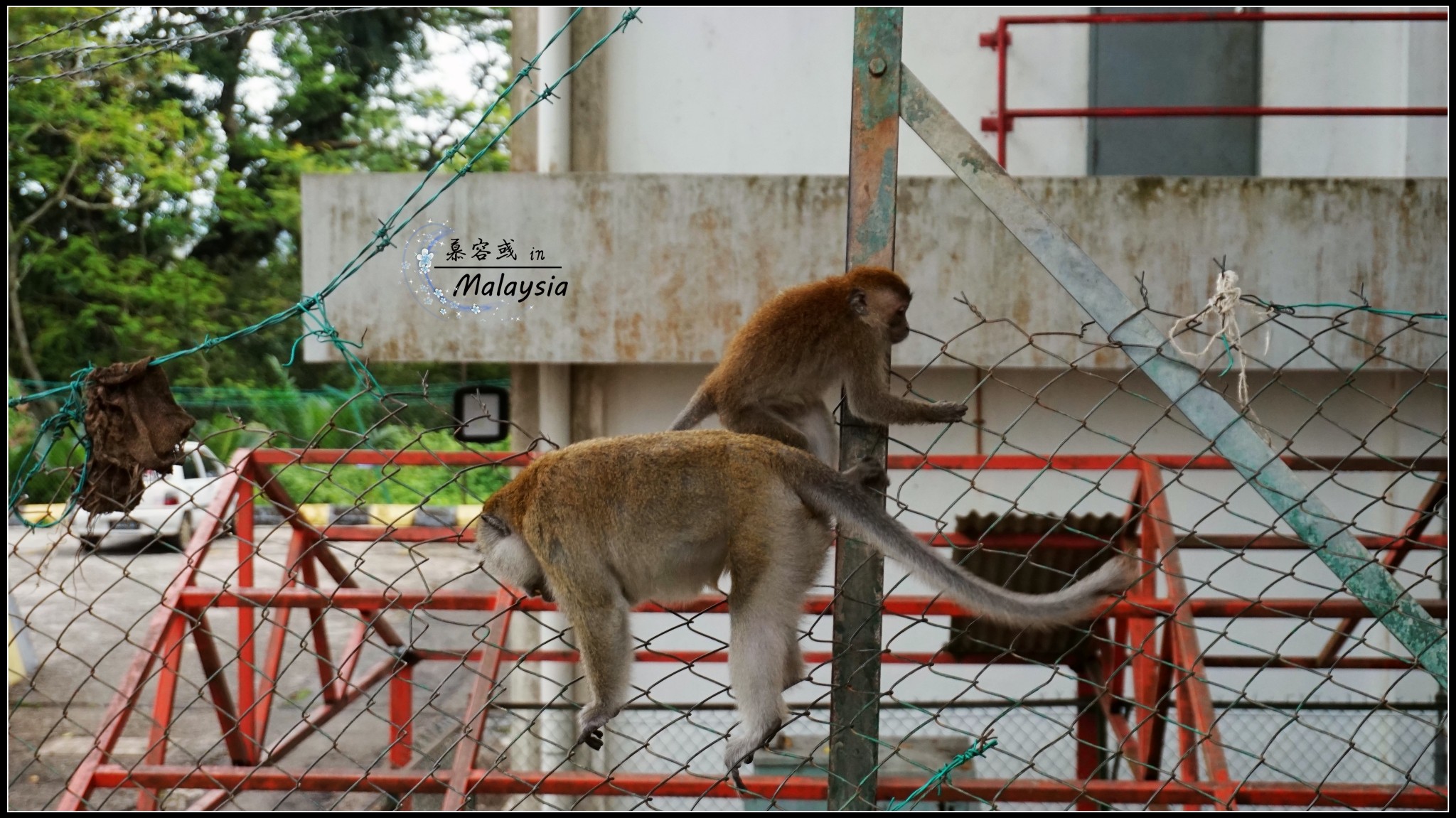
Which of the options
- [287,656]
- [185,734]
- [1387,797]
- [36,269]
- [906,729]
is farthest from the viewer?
[36,269]

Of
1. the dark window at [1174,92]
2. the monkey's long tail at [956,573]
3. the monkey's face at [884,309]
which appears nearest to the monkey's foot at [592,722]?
the monkey's long tail at [956,573]

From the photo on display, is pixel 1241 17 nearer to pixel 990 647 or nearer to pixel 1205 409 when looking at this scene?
pixel 990 647

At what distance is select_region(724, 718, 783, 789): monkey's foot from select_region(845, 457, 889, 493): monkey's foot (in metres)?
0.57

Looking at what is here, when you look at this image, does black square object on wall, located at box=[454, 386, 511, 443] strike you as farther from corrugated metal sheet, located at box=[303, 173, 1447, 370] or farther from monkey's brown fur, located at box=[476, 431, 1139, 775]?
corrugated metal sheet, located at box=[303, 173, 1447, 370]

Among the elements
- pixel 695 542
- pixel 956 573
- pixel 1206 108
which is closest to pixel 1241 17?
pixel 1206 108

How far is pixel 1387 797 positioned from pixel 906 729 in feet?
12.5

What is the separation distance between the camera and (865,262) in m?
2.52

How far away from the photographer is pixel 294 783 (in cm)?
316

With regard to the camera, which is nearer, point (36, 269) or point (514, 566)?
point (514, 566)

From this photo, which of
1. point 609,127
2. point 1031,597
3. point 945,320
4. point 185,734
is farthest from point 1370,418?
point 185,734

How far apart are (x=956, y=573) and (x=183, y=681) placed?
5008mm

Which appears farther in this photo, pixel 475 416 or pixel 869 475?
pixel 475 416

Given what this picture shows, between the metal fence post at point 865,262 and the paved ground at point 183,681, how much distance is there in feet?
12.0

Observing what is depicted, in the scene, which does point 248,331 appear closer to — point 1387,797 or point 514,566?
point 514,566
